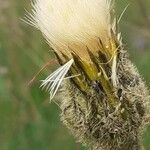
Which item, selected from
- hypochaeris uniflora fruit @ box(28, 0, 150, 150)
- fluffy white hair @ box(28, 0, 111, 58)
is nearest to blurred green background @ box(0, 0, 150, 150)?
hypochaeris uniflora fruit @ box(28, 0, 150, 150)

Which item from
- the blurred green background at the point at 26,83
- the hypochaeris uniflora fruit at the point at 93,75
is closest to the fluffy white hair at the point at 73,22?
the hypochaeris uniflora fruit at the point at 93,75

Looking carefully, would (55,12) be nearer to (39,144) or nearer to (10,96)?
(39,144)

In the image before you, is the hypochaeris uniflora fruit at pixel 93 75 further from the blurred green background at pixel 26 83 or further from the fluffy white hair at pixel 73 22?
the blurred green background at pixel 26 83

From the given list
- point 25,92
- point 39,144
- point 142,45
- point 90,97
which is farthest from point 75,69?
point 142,45

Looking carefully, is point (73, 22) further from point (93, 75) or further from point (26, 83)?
point (26, 83)

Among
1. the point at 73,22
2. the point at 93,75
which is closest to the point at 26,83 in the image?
the point at 93,75

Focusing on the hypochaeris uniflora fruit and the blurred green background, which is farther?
the blurred green background

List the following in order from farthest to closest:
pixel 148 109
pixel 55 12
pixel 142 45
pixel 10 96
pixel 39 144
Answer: pixel 142 45, pixel 10 96, pixel 39 144, pixel 148 109, pixel 55 12

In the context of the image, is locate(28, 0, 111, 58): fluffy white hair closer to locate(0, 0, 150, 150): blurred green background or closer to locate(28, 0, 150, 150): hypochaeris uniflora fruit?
locate(28, 0, 150, 150): hypochaeris uniflora fruit
